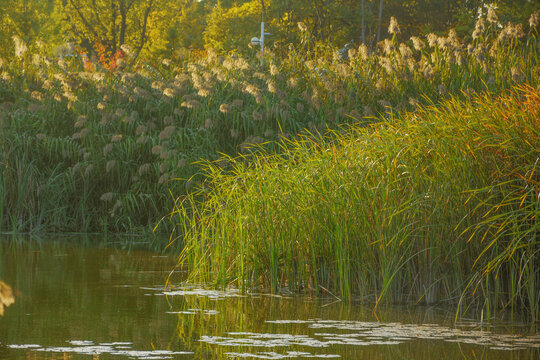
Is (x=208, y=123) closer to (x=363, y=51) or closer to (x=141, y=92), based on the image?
(x=141, y=92)

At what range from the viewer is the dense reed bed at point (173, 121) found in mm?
14523

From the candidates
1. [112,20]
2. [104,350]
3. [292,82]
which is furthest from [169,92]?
[112,20]

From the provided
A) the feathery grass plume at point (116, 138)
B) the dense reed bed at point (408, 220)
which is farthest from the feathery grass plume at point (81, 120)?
the dense reed bed at point (408, 220)

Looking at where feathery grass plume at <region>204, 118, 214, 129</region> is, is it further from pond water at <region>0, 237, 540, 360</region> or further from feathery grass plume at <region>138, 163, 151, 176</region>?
pond water at <region>0, 237, 540, 360</region>

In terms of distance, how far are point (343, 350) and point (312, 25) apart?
46.1m

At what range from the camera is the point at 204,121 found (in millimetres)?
15547

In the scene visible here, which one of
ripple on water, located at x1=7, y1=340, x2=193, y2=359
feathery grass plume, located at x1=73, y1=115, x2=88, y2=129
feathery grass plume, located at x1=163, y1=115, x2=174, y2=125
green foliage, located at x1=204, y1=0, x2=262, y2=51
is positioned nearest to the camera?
ripple on water, located at x1=7, y1=340, x2=193, y2=359

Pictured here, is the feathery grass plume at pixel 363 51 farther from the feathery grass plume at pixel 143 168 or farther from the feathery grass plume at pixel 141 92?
the feathery grass plume at pixel 143 168

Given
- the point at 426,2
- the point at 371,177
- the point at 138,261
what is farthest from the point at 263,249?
the point at 426,2

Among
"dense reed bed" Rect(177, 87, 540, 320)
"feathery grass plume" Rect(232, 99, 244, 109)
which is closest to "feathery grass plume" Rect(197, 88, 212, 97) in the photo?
"feathery grass plume" Rect(232, 99, 244, 109)

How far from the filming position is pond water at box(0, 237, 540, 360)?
5809 mm

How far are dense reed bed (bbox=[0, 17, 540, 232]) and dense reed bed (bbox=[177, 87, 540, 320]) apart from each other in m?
5.01

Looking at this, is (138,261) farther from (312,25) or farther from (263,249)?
(312,25)

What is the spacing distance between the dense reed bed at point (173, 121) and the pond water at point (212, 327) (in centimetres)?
519
